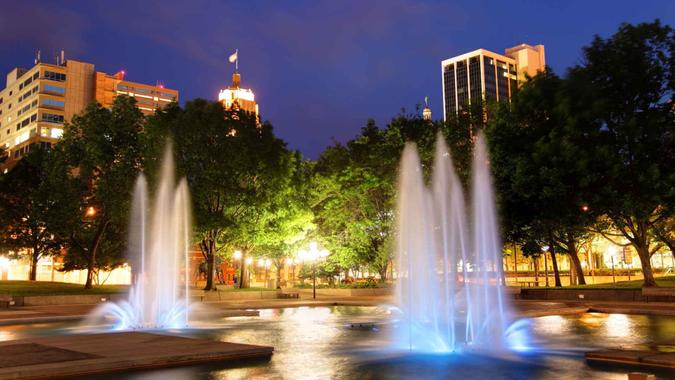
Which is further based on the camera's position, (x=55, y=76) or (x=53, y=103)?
(x=55, y=76)

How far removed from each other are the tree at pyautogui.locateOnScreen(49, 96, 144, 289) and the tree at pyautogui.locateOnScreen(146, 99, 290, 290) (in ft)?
10.2

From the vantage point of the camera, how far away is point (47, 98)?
118 metres

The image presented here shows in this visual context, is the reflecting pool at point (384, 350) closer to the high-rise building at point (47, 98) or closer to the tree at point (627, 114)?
the tree at point (627, 114)

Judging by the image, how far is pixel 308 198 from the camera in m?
46.7

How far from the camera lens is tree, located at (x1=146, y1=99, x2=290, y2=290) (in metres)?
39.3

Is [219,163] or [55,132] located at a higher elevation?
[55,132]

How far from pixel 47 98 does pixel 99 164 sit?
8683 centimetres

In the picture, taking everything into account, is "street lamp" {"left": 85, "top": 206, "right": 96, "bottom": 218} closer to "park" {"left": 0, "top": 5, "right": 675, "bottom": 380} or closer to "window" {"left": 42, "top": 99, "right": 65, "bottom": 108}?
"park" {"left": 0, "top": 5, "right": 675, "bottom": 380}

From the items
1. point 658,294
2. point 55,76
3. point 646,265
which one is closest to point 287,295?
point 646,265

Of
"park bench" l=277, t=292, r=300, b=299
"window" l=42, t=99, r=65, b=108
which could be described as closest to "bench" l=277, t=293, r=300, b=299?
"park bench" l=277, t=292, r=300, b=299

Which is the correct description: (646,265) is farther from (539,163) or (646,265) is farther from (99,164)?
(99,164)

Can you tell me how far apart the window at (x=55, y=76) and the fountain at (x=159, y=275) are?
90.0 m

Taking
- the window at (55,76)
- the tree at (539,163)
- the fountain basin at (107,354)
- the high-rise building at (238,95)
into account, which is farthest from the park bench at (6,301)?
the high-rise building at (238,95)

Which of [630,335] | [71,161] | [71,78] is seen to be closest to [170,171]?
[71,161]
